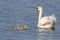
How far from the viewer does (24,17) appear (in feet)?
84.4

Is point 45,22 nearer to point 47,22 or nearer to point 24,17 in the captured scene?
point 47,22

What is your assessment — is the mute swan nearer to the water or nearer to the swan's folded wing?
the swan's folded wing

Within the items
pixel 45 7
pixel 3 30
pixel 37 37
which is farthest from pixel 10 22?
pixel 45 7

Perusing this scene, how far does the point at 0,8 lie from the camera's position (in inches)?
1158

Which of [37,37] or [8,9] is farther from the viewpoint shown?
[8,9]

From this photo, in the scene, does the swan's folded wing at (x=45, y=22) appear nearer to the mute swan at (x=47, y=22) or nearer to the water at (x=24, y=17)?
the mute swan at (x=47, y=22)

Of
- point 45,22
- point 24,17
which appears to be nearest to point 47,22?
point 45,22

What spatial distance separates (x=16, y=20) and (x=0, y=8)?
511 cm

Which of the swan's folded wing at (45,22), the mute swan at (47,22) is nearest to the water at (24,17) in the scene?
the mute swan at (47,22)

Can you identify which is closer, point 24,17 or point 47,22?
point 47,22

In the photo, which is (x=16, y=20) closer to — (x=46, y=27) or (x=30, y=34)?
(x=46, y=27)

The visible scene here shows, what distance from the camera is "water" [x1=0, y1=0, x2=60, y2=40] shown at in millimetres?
19938

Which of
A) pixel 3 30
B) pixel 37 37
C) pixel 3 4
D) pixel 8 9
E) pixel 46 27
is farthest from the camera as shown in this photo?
pixel 3 4

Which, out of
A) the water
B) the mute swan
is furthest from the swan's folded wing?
the water
